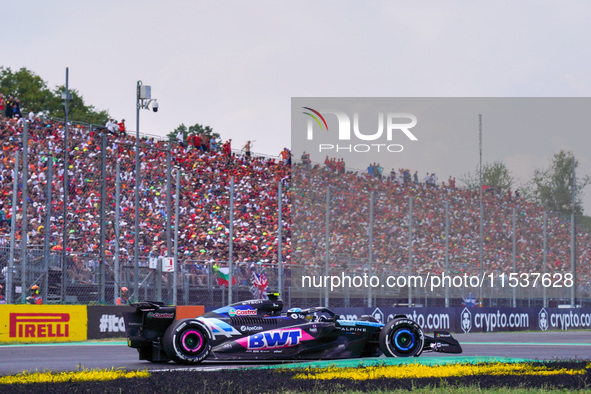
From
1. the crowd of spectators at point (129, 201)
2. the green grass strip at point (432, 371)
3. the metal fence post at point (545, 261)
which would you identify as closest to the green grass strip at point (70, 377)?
the green grass strip at point (432, 371)

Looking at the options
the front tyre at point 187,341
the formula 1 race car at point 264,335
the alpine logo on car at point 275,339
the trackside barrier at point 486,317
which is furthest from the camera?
the trackside barrier at point 486,317

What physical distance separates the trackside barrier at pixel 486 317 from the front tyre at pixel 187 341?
543 inches

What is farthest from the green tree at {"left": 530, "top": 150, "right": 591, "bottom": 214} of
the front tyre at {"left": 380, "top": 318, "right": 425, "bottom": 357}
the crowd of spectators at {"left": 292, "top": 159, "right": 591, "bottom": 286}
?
the front tyre at {"left": 380, "top": 318, "right": 425, "bottom": 357}

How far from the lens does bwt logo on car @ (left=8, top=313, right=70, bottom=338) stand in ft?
67.9

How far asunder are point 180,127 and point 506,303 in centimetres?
4782

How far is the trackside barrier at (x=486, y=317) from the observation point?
94.1ft

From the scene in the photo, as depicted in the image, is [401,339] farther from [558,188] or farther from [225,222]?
[558,188]

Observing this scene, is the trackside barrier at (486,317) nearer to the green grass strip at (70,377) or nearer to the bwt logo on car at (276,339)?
the bwt logo on car at (276,339)

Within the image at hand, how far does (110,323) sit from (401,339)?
10.7 meters

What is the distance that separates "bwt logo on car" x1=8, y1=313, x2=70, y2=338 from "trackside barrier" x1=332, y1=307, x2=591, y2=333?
874 cm

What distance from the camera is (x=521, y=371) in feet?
37.1

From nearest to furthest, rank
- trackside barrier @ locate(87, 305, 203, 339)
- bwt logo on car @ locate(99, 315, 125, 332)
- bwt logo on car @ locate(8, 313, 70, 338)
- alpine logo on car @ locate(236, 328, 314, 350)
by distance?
alpine logo on car @ locate(236, 328, 314, 350) < bwt logo on car @ locate(8, 313, 70, 338) < trackside barrier @ locate(87, 305, 203, 339) < bwt logo on car @ locate(99, 315, 125, 332)

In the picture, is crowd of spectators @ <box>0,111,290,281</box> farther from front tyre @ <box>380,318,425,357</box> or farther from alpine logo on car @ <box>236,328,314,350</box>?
front tyre @ <box>380,318,425,357</box>

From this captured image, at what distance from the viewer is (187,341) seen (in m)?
13.2
